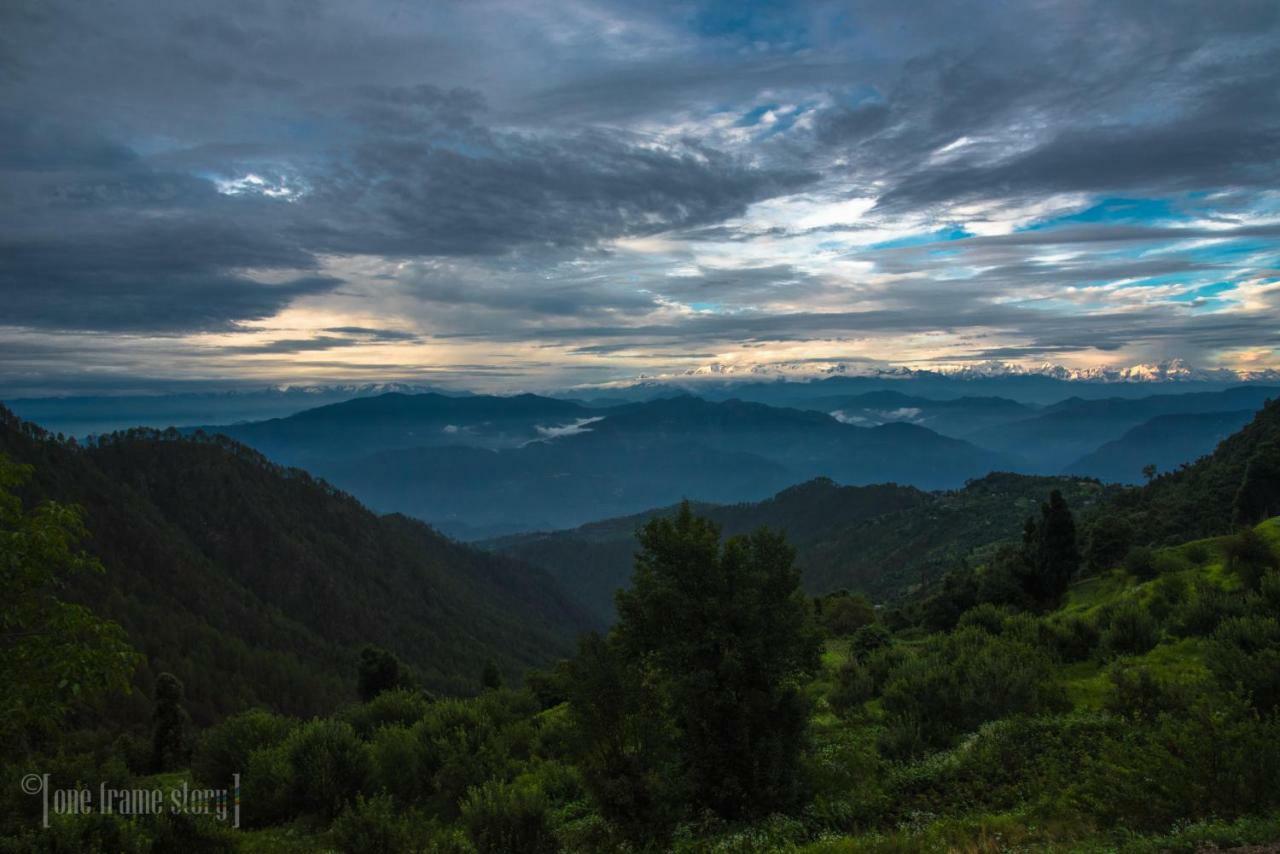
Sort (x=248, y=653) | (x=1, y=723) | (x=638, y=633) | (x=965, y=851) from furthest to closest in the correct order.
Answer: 1. (x=248, y=653)
2. (x=638, y=633)
3. (x=965, y=851)
4. (x=1, y=723)

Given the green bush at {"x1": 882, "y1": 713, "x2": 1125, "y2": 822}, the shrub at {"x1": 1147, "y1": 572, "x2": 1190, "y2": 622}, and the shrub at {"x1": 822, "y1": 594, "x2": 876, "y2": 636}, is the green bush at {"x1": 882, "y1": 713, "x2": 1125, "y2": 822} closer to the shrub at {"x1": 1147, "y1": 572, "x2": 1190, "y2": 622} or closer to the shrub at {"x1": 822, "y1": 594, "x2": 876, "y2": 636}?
the shrub at {"x1": 1147, "y1": 572, "x2": 1190, "y2": 622}

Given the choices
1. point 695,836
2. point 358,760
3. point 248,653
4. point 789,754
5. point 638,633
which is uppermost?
point 638,633

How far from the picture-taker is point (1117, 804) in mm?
14586

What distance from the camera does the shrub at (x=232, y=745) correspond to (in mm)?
28891

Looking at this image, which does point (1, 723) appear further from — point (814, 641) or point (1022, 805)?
point (1022, 805)

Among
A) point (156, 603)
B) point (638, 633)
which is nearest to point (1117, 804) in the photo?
point (638, 633)

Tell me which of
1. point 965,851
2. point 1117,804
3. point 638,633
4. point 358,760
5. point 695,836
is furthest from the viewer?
point 358,760

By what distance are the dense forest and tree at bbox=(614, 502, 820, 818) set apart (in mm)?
59

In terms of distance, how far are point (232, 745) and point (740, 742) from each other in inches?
987

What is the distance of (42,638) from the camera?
11633 mm

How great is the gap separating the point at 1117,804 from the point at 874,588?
173682 millimetres

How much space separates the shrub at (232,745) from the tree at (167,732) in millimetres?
14861

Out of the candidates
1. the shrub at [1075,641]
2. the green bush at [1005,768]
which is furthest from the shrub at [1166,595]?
the green bush at [1005,768]

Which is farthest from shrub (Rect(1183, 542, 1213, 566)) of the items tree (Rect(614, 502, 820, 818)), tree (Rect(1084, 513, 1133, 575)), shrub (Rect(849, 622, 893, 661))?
tree (Rect(614, 502, 820, 818))
